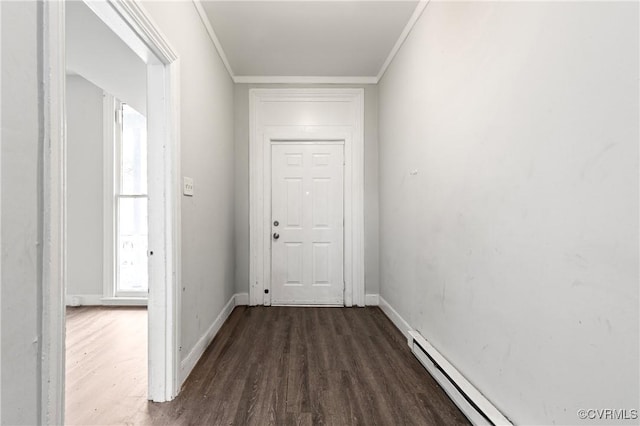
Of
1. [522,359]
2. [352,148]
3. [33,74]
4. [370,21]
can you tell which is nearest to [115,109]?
[352,148]

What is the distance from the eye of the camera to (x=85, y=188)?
3678 millimetres

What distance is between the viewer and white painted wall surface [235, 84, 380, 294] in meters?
3.66

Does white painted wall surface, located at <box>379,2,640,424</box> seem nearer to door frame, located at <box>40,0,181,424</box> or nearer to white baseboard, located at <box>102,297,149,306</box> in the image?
door frame, located at <box>40,0,181,424</box>

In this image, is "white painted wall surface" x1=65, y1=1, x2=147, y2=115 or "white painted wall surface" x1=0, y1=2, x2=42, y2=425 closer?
"white painted wall surface" x1=0, y1=2, x2=42, y2=425

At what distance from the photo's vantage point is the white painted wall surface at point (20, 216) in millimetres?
790

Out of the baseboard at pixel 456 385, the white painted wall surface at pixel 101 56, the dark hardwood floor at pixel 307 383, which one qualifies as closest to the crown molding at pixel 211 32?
the white painted wall surface at pixel 101 56

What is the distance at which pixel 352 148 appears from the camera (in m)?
3.70

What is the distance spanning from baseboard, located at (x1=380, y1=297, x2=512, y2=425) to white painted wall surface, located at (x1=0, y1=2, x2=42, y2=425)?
1.71m

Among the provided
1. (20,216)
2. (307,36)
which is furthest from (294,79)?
(20,216)

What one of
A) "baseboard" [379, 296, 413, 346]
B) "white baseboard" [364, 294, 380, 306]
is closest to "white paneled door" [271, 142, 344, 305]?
"white baseboard" [364, 294, 380, 306]

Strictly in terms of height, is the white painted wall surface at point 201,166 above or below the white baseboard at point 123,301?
above

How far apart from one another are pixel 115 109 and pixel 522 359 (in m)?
4.50

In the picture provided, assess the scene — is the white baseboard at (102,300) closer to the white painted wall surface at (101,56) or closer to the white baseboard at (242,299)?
the white baseboard at (242,299)

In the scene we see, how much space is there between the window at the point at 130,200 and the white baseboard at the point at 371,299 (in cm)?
266
